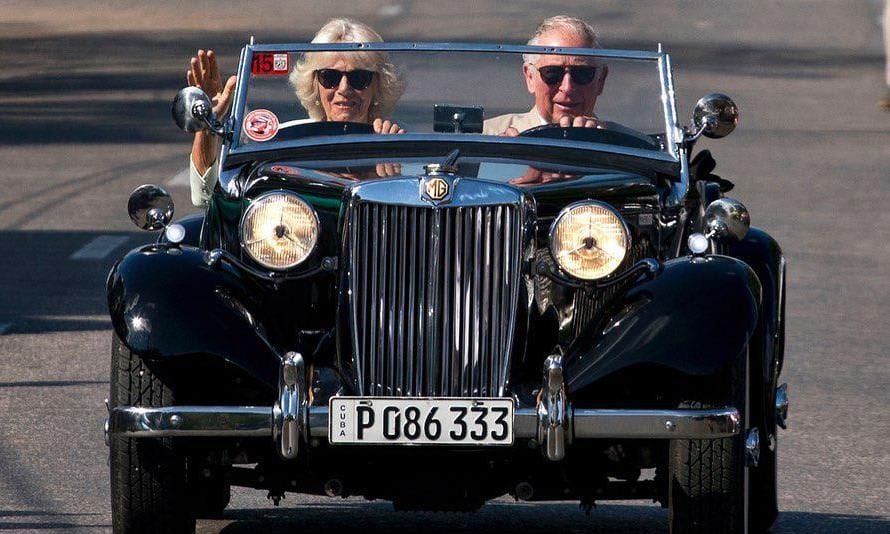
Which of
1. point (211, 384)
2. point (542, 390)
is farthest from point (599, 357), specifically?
point (211, 384)

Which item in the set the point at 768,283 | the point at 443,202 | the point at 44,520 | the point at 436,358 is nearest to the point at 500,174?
the point at 443,202

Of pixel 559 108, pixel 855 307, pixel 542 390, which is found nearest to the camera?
pixel 542 390

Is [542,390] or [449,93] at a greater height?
[449,93]

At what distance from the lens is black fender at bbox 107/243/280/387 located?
5621mm

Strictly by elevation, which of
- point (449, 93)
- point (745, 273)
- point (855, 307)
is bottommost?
point (855, 307)

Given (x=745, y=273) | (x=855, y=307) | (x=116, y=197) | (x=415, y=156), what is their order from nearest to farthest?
1. (x=745, y=273)
2. (x=415, y=156)
3. (x=855, y=307)
4. (x=116, y=197)

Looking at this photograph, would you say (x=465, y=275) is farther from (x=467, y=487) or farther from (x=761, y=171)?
(x=761, y=171)

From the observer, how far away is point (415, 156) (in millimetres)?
6559

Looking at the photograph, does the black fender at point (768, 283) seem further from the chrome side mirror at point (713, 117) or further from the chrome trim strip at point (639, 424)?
the chrome trim strip at point (639, 424)

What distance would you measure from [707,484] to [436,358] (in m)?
0.80

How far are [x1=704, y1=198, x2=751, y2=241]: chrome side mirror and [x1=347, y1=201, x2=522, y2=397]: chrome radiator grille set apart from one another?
0.83 m

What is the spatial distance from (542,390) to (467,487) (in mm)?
397

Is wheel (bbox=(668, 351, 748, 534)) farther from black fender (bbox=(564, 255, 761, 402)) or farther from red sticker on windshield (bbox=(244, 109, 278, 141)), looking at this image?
red sticker on windshield (bbox=(244, 109, 278, 141))

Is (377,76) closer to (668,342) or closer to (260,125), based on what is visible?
(260,125)
